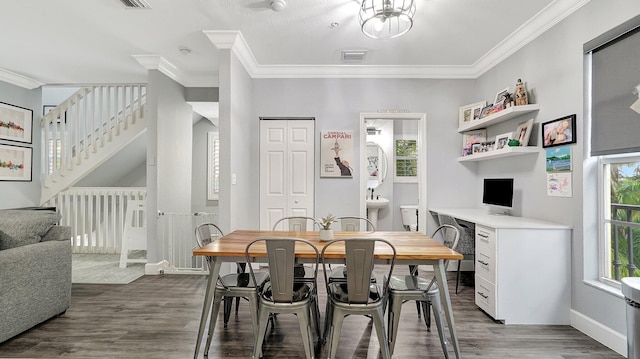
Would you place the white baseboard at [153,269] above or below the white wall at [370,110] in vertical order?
below

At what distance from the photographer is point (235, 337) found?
7.46ft

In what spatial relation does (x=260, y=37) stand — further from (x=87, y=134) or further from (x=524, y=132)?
(x=87, y=134)

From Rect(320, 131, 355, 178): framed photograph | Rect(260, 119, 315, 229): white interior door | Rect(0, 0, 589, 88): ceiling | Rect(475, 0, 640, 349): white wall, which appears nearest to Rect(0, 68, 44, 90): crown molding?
Rect(0, 0, 589, 88): ceiling

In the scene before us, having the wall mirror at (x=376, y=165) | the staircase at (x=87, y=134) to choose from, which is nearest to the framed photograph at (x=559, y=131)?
the wall mirror at (x=376, y=165)

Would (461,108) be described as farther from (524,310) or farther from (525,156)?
(524,310)

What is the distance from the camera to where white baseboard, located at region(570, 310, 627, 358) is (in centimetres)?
205

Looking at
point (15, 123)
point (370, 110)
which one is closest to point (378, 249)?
point (370, 110)

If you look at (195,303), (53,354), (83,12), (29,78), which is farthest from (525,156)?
(29,78)

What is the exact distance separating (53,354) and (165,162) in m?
2.52

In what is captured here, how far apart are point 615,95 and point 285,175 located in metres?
3.37

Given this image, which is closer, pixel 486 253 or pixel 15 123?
pixel 486 253

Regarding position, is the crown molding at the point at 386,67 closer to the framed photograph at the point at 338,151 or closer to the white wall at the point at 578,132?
the white wall at the point at 578,132

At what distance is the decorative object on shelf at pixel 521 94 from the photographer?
298 centimetres

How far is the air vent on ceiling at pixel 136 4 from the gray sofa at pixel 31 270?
2025mm
